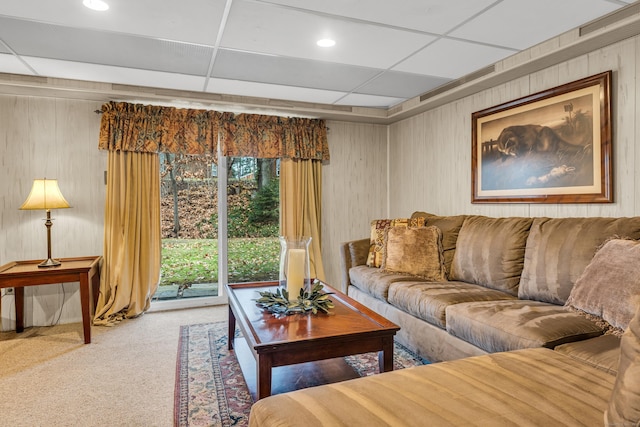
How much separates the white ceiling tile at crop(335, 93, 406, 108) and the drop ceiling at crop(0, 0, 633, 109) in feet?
1.37

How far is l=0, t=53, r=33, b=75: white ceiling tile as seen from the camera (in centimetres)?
277

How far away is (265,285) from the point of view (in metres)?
2.94

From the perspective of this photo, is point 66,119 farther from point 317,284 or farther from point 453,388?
point 453,388

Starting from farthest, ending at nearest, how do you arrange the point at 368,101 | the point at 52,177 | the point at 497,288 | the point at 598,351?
the point at 368,101, the point at 52,177, the point at 497,288, the point at 598,351

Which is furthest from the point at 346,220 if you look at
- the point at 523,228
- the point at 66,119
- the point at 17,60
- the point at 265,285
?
the point at 17,60

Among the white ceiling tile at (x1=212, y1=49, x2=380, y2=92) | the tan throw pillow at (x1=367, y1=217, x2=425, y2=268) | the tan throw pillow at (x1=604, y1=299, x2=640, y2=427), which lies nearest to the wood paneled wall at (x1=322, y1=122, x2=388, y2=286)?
the tan throw pillow at (x1=367, y1=217, x2=425, y2=268)

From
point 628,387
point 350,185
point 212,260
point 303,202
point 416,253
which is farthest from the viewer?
point 350,185

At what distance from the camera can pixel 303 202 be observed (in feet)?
14.2

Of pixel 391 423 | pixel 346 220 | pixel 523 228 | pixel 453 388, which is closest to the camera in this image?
pixel 391 423

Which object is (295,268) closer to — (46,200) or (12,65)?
(46,200)

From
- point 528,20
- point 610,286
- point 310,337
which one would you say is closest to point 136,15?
point 310,337

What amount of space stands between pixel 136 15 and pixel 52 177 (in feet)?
6.93

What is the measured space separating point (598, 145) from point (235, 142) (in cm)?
319

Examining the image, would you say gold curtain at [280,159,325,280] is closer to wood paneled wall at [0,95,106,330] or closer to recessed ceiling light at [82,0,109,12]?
wood paneled wall at [0,95,106,330]
